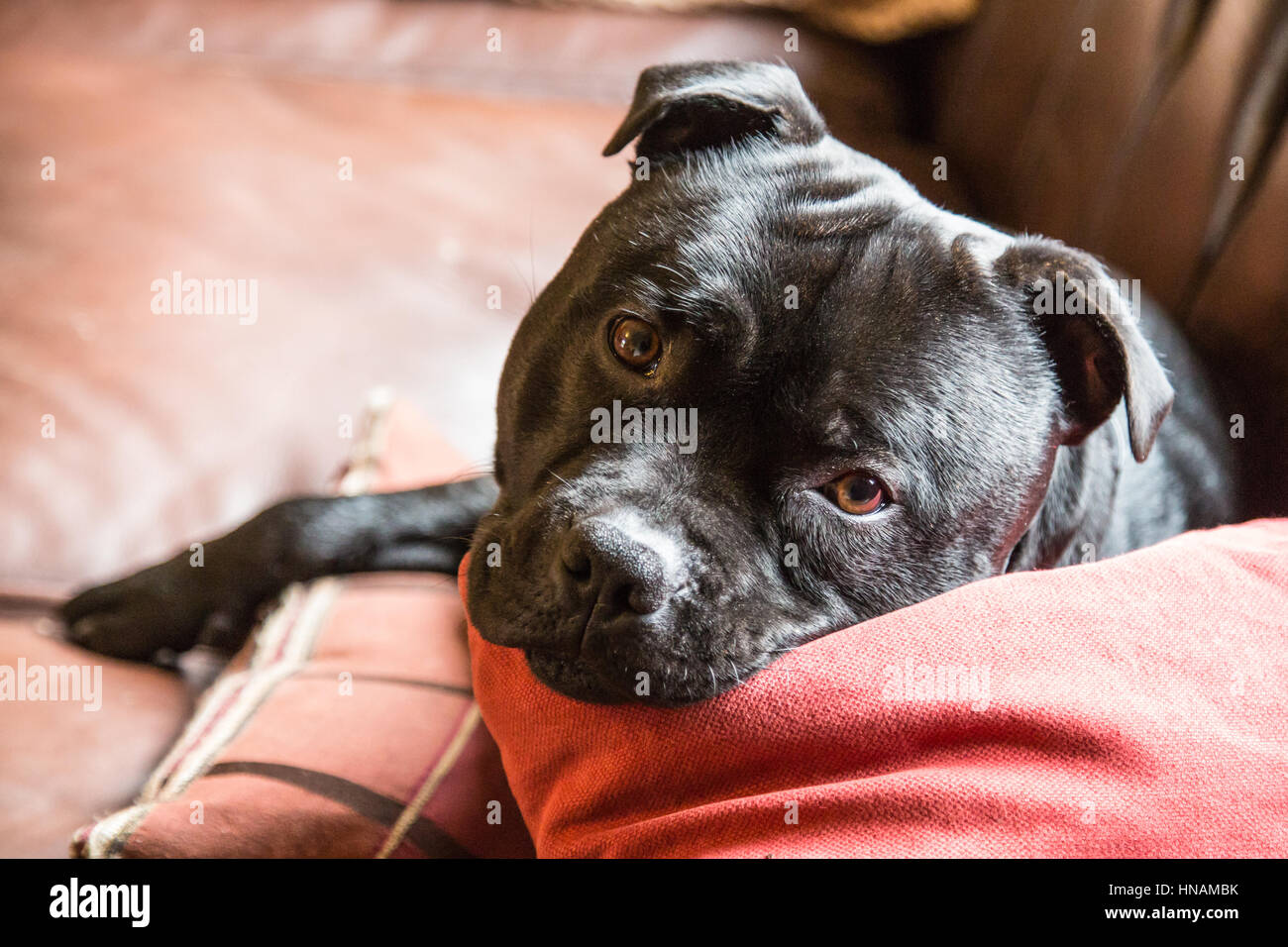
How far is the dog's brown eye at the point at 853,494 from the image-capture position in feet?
5.01

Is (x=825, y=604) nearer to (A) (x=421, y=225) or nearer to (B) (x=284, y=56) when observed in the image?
(A) (x=421, y=225)

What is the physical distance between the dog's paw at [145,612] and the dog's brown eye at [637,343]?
1139 mm

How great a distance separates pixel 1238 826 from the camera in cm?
110

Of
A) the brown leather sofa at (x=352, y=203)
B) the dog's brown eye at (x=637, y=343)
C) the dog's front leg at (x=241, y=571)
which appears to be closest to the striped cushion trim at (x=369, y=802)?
the brown leather sofa at (x=352, y=203)

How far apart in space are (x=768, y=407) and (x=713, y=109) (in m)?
0.62

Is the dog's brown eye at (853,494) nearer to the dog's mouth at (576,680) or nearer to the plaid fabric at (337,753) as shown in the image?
the dog's mouth at (576,680)

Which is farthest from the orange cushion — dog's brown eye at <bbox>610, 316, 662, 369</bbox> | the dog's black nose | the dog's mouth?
dog's brown eye at <bbox>610, 316, 662, 369</bbox>

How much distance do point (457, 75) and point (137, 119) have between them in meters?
1.13

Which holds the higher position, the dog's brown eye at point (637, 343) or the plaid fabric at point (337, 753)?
the dog's brown eye at point (637, 343)

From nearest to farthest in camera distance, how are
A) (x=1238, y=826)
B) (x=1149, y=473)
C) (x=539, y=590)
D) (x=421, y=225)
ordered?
1. (x=1238, y=826)
2. (x=539, y=590)
3. (x=1149, y=473)
4. (x=421, y=225)

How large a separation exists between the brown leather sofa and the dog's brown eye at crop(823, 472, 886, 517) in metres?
1.14

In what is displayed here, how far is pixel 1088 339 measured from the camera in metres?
1.64

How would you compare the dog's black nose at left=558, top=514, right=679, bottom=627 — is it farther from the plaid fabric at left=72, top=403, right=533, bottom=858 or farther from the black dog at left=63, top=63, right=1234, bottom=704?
the plaid fabric at left=72, top=403, right=533, bottom=858

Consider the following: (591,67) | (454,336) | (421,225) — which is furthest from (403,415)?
(591,67)
